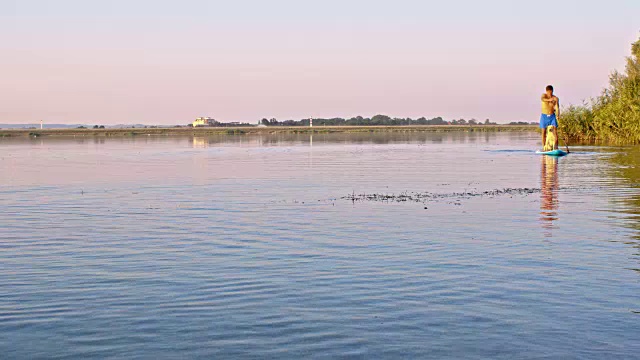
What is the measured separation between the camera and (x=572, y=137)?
7919cm

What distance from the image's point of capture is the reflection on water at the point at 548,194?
64.8 feet

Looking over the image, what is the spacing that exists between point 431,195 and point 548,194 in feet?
12.0

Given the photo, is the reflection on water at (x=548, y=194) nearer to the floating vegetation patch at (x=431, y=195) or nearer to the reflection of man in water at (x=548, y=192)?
the reflection of man in water at (x=548, y=192)

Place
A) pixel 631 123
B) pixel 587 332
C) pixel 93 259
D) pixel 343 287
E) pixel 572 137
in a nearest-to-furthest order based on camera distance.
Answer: pixel 587 332 → pixel 343 287 → pixel 93 259 → pixel 631 123 → pixel 572 137

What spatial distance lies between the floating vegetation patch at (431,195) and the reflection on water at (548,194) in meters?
0.65

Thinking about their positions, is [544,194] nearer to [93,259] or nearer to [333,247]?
[333,247]

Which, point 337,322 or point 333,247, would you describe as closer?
point 337,322

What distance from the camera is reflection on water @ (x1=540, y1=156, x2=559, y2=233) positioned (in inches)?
778

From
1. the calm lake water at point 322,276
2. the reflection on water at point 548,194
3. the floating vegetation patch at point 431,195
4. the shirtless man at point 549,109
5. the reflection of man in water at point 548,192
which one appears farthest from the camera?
the shirtless man at point 549,109

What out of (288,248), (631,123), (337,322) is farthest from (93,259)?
(631,123)

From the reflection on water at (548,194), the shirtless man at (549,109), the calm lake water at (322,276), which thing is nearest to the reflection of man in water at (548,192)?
the reflection on water at (548,194)

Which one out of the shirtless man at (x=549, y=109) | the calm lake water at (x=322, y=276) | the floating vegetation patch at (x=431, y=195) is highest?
the shirtless man at (x=549, y=109)

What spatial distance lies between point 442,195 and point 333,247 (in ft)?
36.7

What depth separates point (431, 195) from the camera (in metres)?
26.6
